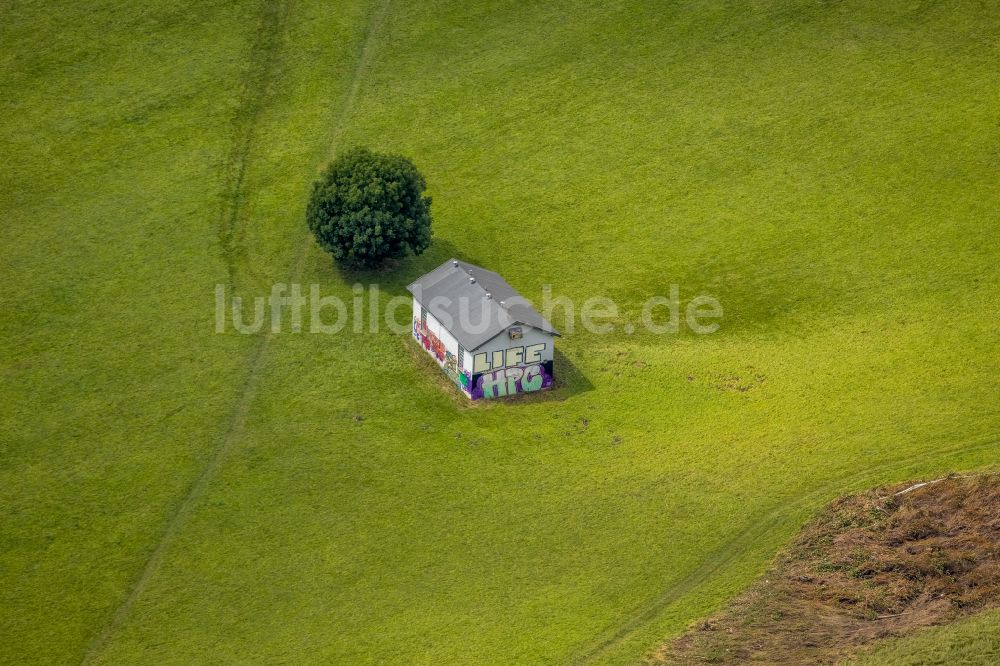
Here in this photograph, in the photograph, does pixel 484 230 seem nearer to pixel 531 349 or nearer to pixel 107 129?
pixel 531 349

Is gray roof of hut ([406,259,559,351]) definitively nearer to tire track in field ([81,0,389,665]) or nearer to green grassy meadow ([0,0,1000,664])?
green grassy meadow ([0,0,1000,664])

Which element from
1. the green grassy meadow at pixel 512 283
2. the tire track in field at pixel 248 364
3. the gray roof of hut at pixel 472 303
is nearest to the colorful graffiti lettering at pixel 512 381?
the green grassy meadow at pixel 512 283

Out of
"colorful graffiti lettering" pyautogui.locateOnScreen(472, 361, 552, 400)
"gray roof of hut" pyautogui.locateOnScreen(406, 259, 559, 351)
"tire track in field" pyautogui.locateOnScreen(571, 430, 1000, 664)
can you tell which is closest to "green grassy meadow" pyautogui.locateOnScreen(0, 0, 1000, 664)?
"tire track in field" pyautogui.locateOnScreen(571, 430, 1000, 664)

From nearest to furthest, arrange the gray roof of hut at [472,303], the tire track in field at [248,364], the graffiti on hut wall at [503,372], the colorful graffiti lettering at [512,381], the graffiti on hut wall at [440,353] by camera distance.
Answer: the tire track in field at [248,364]
the gray roof of hut at [472,303]
the graffiti on hut wall at [503,372]
the colorful graffiti lettering at [512,381]
the graffiti on hut wall at [440,353]

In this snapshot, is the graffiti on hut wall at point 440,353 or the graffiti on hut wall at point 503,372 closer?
the graffiti on hut wall at point 503,372

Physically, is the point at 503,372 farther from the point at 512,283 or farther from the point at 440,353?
the point at 512,283

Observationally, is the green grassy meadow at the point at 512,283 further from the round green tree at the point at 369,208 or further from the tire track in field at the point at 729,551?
the round green tree at the point at 369,208

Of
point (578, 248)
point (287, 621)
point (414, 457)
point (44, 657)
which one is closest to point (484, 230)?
point (578, 248)
